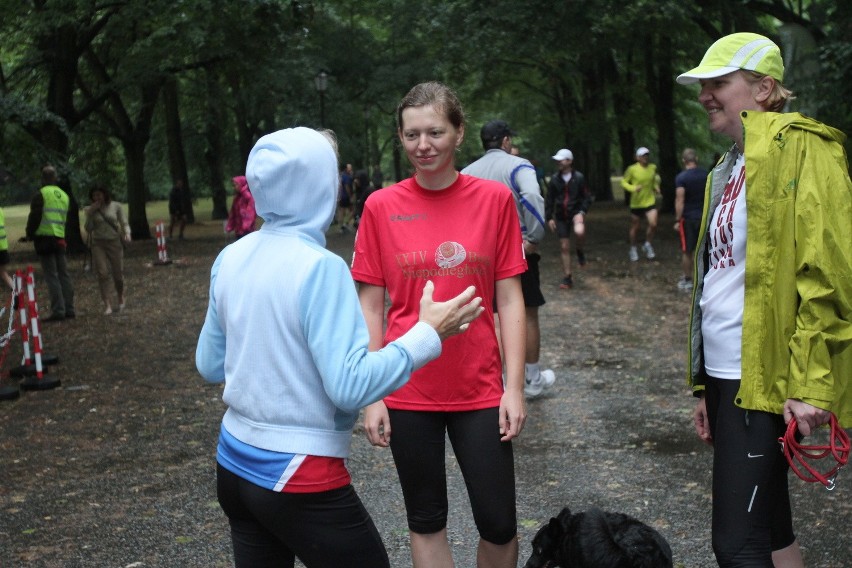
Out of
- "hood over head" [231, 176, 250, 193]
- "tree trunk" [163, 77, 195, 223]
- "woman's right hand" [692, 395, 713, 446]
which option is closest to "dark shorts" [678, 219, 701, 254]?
"hood over head" [231, 176, 250, 193]

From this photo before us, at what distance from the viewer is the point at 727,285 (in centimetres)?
333

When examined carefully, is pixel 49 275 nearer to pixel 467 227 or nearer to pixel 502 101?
pixel 467 227

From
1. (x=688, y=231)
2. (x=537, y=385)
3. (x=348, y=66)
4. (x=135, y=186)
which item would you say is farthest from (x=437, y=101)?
(x=348, y=66)

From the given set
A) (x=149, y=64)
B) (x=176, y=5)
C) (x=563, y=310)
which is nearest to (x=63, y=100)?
(x=149, y=64)

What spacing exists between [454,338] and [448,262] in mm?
260

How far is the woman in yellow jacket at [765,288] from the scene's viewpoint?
3.04 metres

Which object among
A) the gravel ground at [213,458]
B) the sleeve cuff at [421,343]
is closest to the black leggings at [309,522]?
the sleeve cuff at [421,343]

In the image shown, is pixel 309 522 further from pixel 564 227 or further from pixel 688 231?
pixel 564 227

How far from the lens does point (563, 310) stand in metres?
14.0

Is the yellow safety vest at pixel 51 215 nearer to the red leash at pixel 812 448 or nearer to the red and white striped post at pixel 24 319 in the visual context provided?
the red and white striped post at pixel 24 319

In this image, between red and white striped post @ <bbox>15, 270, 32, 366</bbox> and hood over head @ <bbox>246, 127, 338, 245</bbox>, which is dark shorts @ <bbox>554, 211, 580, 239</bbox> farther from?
hood over head @ <bbox>246, 127, 338, 245</bbox>

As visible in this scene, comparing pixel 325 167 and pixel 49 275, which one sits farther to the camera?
pixel 49 275

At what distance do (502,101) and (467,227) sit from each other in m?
45.3

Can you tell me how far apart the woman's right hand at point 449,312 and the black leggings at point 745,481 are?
0.90 m
